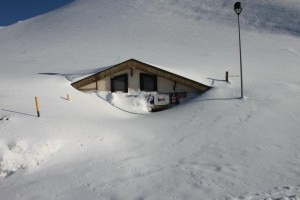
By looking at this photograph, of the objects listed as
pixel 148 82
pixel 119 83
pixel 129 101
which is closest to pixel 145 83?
pixel 148 82

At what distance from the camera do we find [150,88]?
18250mm

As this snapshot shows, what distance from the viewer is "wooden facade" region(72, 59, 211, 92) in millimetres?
17484

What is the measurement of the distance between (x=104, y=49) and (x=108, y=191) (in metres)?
24.5

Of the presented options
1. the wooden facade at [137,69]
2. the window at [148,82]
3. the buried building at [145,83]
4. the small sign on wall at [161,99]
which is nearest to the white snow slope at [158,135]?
the wooden facade at [137,69]

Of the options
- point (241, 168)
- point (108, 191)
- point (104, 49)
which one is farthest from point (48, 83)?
point (104, 49)

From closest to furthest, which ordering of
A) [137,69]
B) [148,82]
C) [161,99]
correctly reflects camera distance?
[161,99] → [137,69] → [148,82]

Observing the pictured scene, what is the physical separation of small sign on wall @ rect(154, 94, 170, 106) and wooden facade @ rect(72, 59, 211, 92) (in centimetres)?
78

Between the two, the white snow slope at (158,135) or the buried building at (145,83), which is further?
the buried building at (145,83)

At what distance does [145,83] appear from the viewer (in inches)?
721

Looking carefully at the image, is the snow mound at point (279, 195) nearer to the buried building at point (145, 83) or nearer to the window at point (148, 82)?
the buried building at point (145, 83)

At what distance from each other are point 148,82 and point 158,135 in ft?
19.0

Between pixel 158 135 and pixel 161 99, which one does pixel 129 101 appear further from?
pixel 158 135

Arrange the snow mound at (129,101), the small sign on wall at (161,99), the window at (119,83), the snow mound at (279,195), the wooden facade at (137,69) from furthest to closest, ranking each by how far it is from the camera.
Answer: the window at (119,83) → the small sign on wall at (161,99) → the wooden facade at (137,69) → the snow mound at (129,101) → the snow mound at (279,195)

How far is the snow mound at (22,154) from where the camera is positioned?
10031mm
